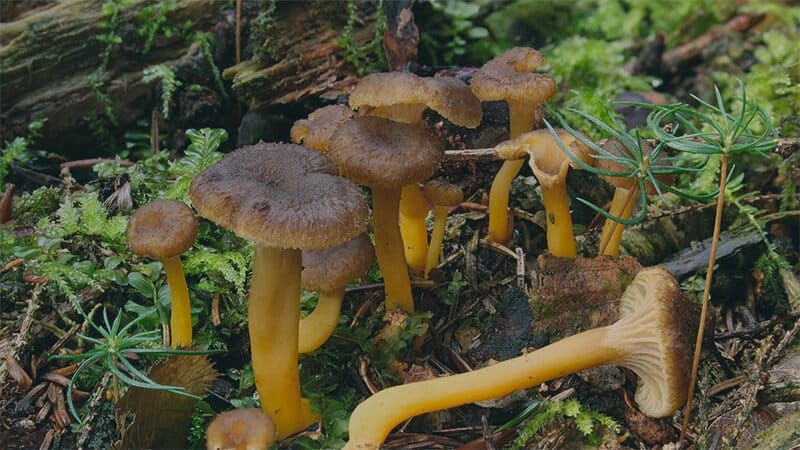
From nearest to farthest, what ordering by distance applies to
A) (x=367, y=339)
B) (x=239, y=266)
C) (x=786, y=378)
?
1. (x=786, y=378)
2. (x=367, y=339)
3. (x=239, y=266)

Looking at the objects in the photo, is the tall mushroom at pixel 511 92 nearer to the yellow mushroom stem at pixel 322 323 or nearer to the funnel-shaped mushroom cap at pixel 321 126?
the funnel-shaped mushroom cap at pixel 321 126

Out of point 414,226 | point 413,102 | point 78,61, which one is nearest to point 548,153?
point 413,102

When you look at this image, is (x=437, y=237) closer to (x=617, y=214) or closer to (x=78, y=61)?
(x=617, y=214)

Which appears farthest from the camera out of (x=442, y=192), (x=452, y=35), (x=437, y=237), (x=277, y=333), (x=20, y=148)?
(x=452, y=35)

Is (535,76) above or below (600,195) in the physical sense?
above

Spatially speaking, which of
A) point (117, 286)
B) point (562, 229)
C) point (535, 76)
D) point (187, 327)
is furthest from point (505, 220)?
point (117, 286)

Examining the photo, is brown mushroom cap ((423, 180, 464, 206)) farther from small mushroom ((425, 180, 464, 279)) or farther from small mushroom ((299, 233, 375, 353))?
small mushroom ((299, 233, 375, 353))

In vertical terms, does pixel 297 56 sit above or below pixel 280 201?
below

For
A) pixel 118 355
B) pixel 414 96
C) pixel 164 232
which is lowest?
pixel 118 355

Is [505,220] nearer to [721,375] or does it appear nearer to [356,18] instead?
[721,375]
